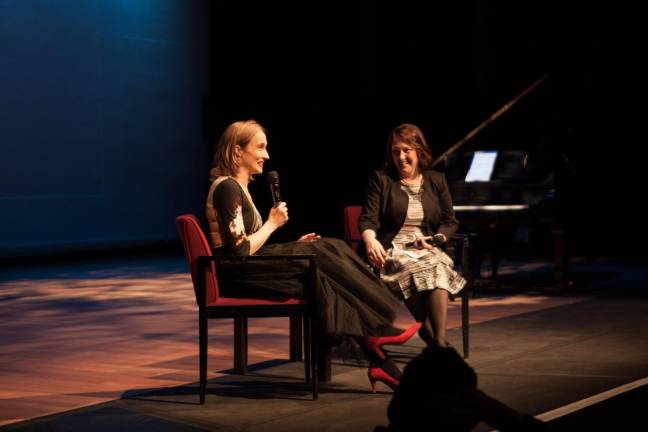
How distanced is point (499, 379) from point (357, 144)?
6935 millimetres

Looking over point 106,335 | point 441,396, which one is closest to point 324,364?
point 106,335

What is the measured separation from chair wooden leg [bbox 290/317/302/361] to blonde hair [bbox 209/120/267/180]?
38.3 inches

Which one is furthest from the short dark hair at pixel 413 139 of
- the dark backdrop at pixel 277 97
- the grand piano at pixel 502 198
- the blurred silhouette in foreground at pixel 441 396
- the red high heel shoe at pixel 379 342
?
the dark backdrop at pixel 277 97

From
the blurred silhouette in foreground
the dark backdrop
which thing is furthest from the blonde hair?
the dark backdrop

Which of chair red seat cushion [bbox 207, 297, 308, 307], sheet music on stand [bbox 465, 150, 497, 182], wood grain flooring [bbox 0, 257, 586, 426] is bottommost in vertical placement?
wood grain flooring [bbox 0, 257, 586, 426]

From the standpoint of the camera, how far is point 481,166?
8.96 metres

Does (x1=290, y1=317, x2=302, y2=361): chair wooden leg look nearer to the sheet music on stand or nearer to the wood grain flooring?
the wood grain flooring

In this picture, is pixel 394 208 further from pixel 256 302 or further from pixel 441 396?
pixel 441 396

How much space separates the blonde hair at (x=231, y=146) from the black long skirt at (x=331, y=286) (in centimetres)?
35

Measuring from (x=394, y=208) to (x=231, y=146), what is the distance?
3.22ft

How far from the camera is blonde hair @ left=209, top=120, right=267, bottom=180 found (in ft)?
15.6

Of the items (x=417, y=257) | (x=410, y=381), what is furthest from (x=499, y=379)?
(x=410, y=381)

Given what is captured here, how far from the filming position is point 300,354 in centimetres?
564

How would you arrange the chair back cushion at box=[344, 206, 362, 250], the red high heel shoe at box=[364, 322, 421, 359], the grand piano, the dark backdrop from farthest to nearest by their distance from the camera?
the dark backdrop, the grand piano, the chair back cushion at box=[344, 206, 362, 250], the red high heel shoe at box=[364, 322, 421, 359]
